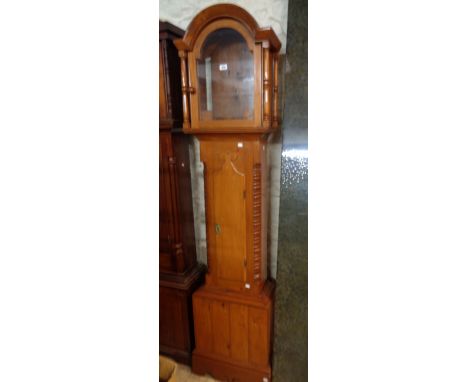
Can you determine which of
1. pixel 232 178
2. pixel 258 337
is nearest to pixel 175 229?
pixel 232 178

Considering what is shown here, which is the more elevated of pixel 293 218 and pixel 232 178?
pixel 232 178

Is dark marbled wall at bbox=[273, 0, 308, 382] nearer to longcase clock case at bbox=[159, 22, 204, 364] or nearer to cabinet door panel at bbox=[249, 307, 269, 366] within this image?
cabinet door panel at bbox=[249, 307, 269, 366]

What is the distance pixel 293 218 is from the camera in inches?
53.9

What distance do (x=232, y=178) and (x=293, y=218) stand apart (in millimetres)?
356

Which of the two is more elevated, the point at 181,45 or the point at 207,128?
the point at 181,45

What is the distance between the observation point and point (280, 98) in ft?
4.98

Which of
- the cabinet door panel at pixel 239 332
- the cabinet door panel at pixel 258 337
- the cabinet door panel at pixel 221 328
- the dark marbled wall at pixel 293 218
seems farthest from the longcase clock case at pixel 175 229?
the dark marbled wall at pixel 293 218

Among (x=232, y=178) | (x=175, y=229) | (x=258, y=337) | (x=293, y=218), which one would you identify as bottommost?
(x=258, y=337)

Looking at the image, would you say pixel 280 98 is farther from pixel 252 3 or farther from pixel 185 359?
→ pixel 185 359

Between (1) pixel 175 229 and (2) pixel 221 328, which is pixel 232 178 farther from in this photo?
(2) pixel 221 328

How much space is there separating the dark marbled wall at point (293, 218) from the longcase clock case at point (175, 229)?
54 centimetres

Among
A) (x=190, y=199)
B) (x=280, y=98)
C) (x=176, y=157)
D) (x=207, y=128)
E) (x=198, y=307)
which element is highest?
(x=280, y=98)
